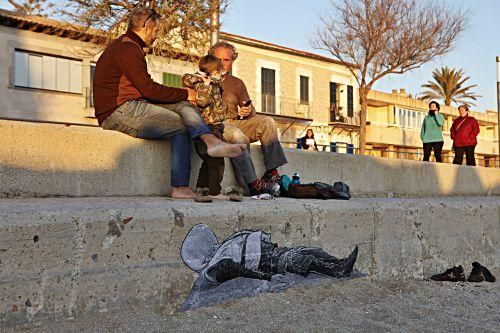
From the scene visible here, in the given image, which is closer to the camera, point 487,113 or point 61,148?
point 61,148

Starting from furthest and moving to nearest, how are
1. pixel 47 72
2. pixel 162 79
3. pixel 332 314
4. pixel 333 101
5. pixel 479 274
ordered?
pixel 333 101 < pixel 162 79 < pixel 47 72 < pixel 479 274 < pixel 332 314

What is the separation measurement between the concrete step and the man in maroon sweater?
0.46 meters

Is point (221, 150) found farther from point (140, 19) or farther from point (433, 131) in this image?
point (433, 131)

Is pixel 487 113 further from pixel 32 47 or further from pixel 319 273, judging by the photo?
pixel 319 273

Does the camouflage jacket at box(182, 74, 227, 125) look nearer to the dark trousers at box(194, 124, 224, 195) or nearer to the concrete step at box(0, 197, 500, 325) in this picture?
the dark trousers at box(194, 124, 224, 195)

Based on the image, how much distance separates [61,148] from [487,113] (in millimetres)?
50807

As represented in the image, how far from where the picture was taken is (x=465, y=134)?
35.0 ft

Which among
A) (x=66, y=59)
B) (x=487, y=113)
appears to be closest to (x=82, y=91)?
(x=66, y=59)

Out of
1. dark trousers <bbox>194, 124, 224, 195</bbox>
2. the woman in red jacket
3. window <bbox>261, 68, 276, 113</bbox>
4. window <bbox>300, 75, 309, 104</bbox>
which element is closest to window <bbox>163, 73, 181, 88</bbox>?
window <bbox>261, 68, 276, 113</bbox>

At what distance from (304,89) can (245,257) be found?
2756 cm

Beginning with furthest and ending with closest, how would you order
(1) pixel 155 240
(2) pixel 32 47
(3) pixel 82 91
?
(3) pixel 82 91
(2) pixel 32 47
(1) pixel 155 240

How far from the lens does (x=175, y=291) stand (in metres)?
3.06

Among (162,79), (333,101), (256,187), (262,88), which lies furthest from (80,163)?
(333,101)

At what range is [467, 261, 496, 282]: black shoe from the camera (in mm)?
5172
